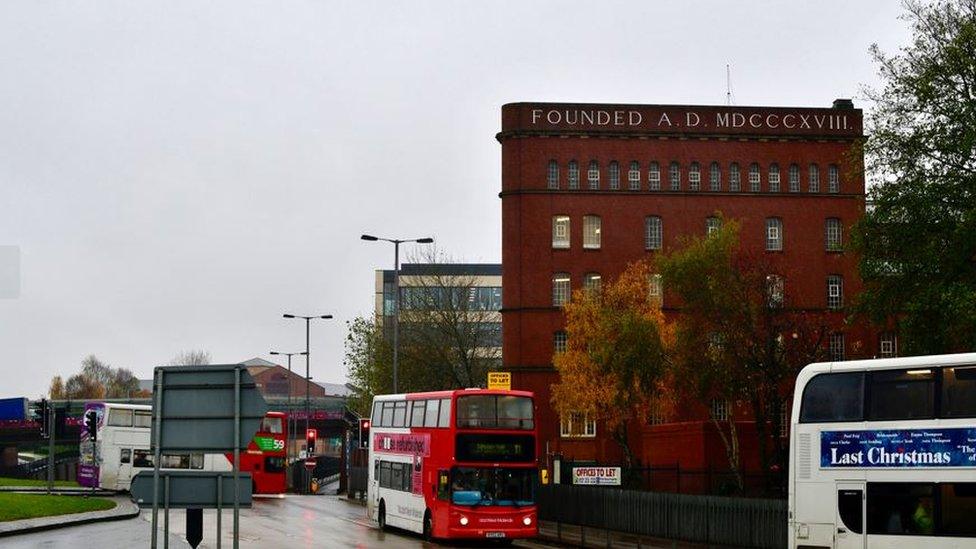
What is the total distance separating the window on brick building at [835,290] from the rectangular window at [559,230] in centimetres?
1651

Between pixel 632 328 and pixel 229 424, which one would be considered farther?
pixel 632 328

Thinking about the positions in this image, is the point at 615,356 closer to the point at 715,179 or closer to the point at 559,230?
the point at 559,230

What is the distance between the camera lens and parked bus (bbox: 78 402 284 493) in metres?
62.7

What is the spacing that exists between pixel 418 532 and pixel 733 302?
1784 cm

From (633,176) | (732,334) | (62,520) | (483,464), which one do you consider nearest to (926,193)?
(732,334)

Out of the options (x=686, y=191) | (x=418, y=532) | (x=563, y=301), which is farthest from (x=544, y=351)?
(x=418, y=532)

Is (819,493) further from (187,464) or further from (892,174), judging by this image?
(187,464)

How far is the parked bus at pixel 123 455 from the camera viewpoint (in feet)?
206

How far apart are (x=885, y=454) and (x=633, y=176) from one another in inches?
2453

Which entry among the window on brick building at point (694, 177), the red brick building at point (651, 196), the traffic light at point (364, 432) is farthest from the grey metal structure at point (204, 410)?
the window on brick building at point (694, 177)

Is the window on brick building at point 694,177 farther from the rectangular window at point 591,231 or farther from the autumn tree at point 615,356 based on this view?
the autumn tree at point 615,356

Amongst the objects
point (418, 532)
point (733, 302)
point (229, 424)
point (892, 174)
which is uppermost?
point (892, 174)

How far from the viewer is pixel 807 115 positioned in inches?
3305

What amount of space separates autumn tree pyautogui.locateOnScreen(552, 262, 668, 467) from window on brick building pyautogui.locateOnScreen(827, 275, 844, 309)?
19.0m
